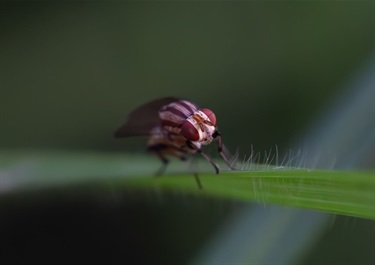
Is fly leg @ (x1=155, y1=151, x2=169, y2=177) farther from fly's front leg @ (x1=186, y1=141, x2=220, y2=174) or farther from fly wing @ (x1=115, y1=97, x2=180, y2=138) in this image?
fly's front leg @ (x1=186, y1=141, x2=220, y2=174)

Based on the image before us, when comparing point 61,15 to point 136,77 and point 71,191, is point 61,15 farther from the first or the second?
point 71,191

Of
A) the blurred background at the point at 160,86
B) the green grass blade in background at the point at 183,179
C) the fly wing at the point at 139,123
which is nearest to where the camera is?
the green grass blade in background at the point at 183,179

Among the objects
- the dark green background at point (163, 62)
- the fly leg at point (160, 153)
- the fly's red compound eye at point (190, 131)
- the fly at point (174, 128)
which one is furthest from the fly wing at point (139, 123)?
the dark green background at point (163, 62)

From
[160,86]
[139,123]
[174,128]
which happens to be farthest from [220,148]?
[160,86]

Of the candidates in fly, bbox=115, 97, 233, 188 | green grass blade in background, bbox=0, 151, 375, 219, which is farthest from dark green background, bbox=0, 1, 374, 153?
fly, bbox=115, 97, 233, 188

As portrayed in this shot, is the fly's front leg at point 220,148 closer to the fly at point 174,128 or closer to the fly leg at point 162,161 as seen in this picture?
the fly at point 174,128

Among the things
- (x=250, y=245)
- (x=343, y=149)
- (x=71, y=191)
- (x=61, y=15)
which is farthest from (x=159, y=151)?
(x=61, y=15)

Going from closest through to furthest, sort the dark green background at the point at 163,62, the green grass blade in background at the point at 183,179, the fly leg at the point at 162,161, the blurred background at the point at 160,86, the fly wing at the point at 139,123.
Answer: the green grass blade in background at the point at 183,179 → the fly wing at the point at 139,123 → the fly leg at the point at 162,161 → the blurred background at the point at 160,86 → the dark green background at the point at 163,62

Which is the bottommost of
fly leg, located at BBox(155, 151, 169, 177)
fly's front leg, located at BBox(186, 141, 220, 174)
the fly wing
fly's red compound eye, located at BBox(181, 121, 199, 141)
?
fly leg, located at BBox(155, 151, 169, 177)
